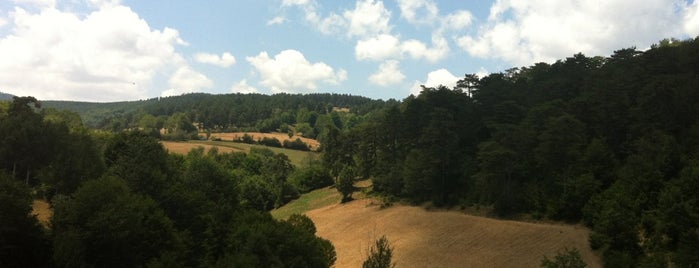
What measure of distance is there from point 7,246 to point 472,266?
103 ft

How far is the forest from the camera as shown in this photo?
26875mm

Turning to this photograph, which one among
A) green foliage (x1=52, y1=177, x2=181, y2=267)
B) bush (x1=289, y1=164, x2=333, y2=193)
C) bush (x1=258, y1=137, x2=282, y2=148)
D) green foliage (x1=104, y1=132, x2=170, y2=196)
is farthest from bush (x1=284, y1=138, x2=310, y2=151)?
green foliage (x1=52, y1=177, x2=181, y2=267)

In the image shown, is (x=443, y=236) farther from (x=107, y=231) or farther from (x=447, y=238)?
(x=107, y=231)

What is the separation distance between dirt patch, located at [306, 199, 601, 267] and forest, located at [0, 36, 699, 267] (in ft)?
7.79

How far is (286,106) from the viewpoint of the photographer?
7598 inches

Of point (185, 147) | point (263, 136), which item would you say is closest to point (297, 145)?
point (263, 136)

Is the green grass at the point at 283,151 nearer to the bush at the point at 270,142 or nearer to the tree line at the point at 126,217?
the bush at the point at 270,142

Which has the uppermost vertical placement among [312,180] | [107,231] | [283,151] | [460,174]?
[460,174]

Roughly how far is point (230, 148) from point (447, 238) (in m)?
84.8

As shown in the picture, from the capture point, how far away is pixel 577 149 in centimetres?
4356

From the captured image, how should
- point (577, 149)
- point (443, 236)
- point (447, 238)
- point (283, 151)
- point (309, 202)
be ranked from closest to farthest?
1. point (577, 149)
2. point (447, 238)
3. point (443, 236)
4. point (309, 202)
5. point (283, 151)

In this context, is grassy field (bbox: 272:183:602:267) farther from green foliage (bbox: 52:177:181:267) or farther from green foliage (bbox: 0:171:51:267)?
green foliage (bbox: 0:171:51:267)

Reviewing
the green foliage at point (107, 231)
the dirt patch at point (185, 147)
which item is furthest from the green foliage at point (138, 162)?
the dirt patch at point (185, 147)

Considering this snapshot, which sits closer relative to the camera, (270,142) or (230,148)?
(230,148)
